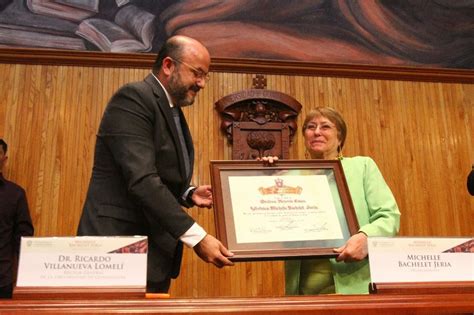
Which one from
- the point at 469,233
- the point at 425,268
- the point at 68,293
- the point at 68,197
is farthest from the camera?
the point at 469,233

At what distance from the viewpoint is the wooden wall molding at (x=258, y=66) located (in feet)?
14.3

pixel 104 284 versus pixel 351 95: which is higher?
pixel 351 95

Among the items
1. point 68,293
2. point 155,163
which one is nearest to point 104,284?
point 68,293

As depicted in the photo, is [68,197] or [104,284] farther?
[68,197]

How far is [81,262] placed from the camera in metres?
1.27

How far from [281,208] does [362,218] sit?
50 centimetres

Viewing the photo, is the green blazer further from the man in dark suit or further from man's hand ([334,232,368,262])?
the man in dark suit

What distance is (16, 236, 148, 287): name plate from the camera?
4.09 feet

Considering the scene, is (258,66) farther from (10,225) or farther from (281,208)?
(281,208)

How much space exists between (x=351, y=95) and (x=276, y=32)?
94 centimetres

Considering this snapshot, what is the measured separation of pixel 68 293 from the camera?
1.22 m

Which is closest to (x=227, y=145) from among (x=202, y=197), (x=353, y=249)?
(x=202, y=197)

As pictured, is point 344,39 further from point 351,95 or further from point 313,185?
point 313,185

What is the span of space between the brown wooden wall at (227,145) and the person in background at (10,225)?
0.22 meters
